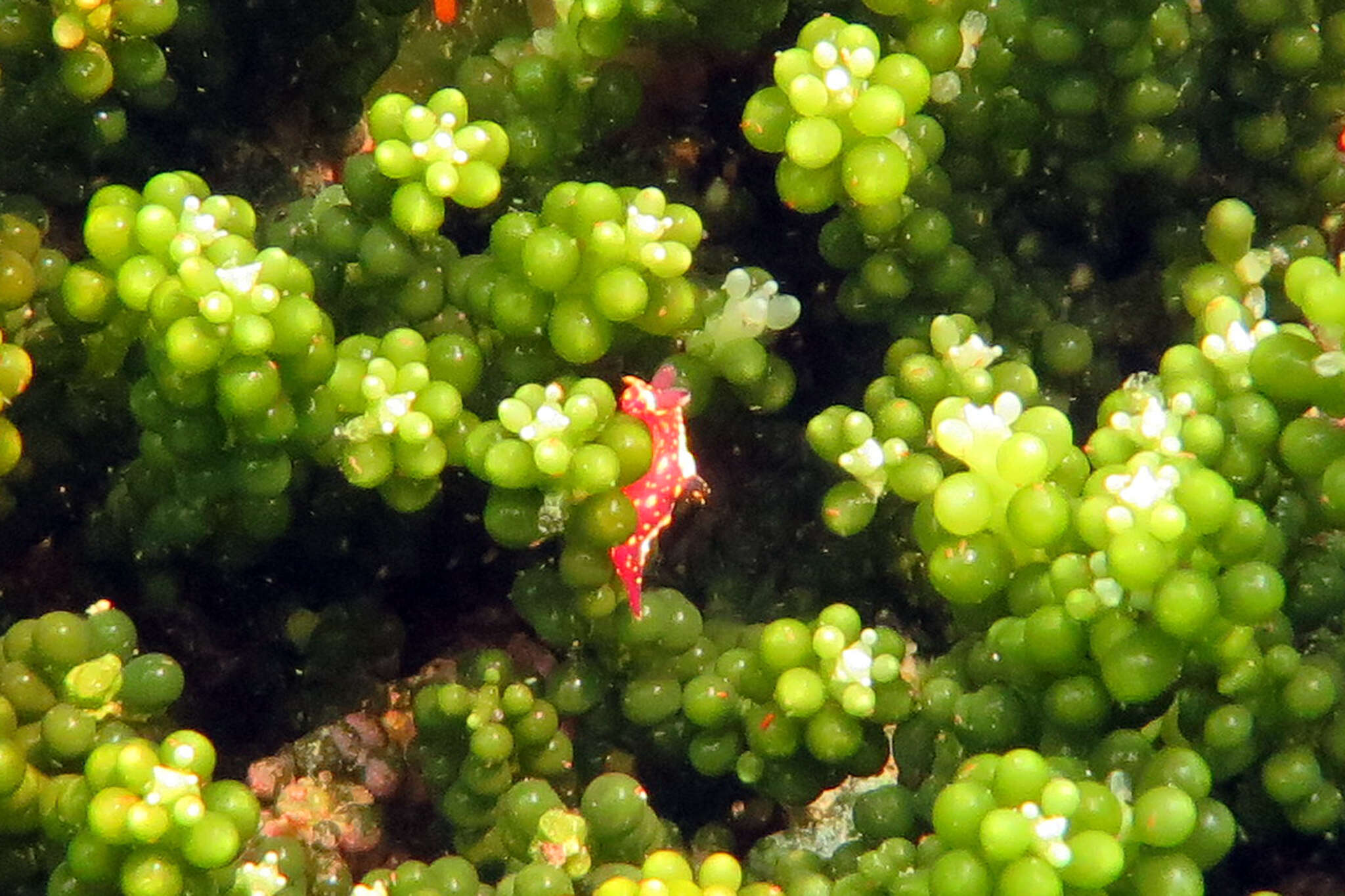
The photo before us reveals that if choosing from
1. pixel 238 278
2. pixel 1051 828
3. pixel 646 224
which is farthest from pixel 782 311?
pixel 1051 828

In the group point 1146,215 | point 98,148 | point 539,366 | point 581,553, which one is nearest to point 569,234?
point 539,366

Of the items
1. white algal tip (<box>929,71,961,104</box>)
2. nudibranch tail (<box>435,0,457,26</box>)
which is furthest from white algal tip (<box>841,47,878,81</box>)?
nudibranch tail (<box>435,0,457,26</box>)

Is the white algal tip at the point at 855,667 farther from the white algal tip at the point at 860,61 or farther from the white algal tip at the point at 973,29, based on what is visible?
the white algal tip at the point at 973,29

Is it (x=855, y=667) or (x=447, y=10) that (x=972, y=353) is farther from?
(x=447, y=10)

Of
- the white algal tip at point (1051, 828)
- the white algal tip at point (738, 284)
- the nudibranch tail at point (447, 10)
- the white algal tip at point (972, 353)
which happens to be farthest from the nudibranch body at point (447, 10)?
the white algal tip at point (1051, 828)

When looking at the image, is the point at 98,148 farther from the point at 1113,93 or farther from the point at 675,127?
the point at 1113,93

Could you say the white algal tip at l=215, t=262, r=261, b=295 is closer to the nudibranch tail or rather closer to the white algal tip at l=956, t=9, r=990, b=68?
the nudibranch tail
